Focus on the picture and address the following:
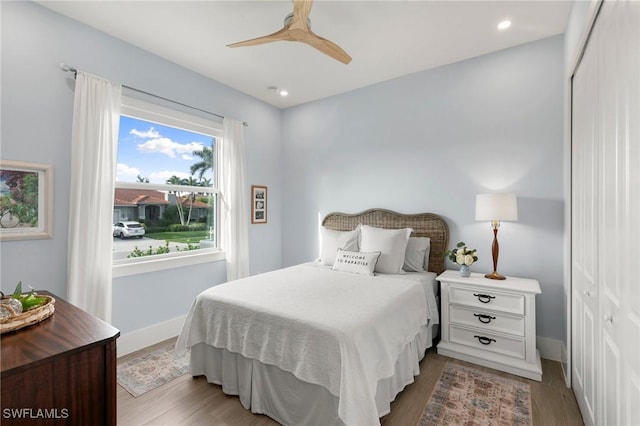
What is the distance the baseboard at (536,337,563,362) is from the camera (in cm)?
269

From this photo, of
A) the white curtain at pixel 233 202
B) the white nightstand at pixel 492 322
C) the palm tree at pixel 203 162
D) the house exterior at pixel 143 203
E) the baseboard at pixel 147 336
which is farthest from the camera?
the white curtain at pixel 233 202

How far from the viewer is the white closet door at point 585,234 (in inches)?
66.3

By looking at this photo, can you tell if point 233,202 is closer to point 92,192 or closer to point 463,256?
point 92,192

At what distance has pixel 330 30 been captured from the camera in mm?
2643

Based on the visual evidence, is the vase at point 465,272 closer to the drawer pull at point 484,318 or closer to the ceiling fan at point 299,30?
the drawer pull at point 484,318

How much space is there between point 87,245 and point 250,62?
2329 mm

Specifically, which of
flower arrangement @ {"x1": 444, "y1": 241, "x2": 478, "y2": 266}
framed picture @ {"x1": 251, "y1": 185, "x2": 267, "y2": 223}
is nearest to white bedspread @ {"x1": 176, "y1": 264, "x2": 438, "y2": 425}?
flower arrangement @ {"x1": 444, "y1": 241, "x2": 478, "y2": 266}

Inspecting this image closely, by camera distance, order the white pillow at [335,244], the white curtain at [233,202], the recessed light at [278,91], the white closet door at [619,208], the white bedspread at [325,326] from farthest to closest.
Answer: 1. the recessed light at [278,91]
2. the white curtain at [233,202]
3. the white pillow at [335,244]
4. the white bedspread at [325,326]
5. the white closet door at [619,208]

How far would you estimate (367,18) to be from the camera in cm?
248

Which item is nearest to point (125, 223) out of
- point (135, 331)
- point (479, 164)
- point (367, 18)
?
point (135, 331)

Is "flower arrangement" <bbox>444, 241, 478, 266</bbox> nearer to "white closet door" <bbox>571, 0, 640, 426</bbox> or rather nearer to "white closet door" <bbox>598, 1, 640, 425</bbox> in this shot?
"white closet door" <bbox>571, 0, 640, 426</bbox>

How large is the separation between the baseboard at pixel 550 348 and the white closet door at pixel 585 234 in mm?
579

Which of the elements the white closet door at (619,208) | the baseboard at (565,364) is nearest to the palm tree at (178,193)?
the white closet door at (619,208)

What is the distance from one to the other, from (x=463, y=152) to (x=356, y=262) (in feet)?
5.30
